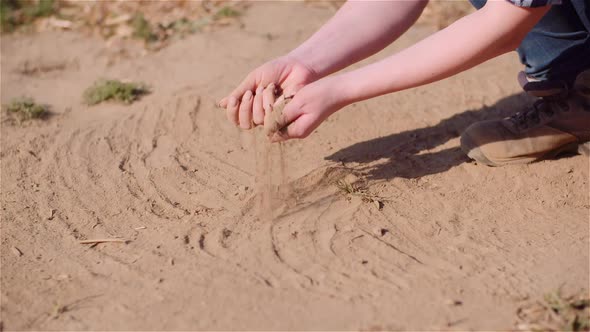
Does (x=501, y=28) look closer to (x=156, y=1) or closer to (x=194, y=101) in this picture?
(x=194, y=101)

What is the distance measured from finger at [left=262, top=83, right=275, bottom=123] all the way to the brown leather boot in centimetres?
93

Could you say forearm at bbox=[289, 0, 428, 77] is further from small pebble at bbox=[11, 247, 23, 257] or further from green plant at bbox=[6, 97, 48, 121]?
green plant at bbox=[6, 97, 48, 121]

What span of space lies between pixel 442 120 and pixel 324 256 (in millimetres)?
1302

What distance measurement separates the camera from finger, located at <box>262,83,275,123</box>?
255cm

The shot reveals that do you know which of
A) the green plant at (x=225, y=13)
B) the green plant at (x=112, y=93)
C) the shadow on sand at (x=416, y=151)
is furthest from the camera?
the green plant at (x=225, y=13)

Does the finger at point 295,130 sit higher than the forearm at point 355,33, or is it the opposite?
the forearm at point 355,33

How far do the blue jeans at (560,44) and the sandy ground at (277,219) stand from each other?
0.39m

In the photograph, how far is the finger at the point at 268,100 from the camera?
8.38 feet

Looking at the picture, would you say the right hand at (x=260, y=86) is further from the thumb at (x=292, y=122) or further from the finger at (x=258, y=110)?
the thumb at (x=292, y=122)

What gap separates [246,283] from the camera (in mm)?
2359

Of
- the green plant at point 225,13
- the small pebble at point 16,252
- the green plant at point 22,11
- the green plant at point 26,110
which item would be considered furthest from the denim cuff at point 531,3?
the green plant at point 22,11

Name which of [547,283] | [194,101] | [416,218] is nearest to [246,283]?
[416,218]

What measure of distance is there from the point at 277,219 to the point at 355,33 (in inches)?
31.8

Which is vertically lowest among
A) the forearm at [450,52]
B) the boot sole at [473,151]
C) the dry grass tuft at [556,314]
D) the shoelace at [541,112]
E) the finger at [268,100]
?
the boot sole at [473,151]
